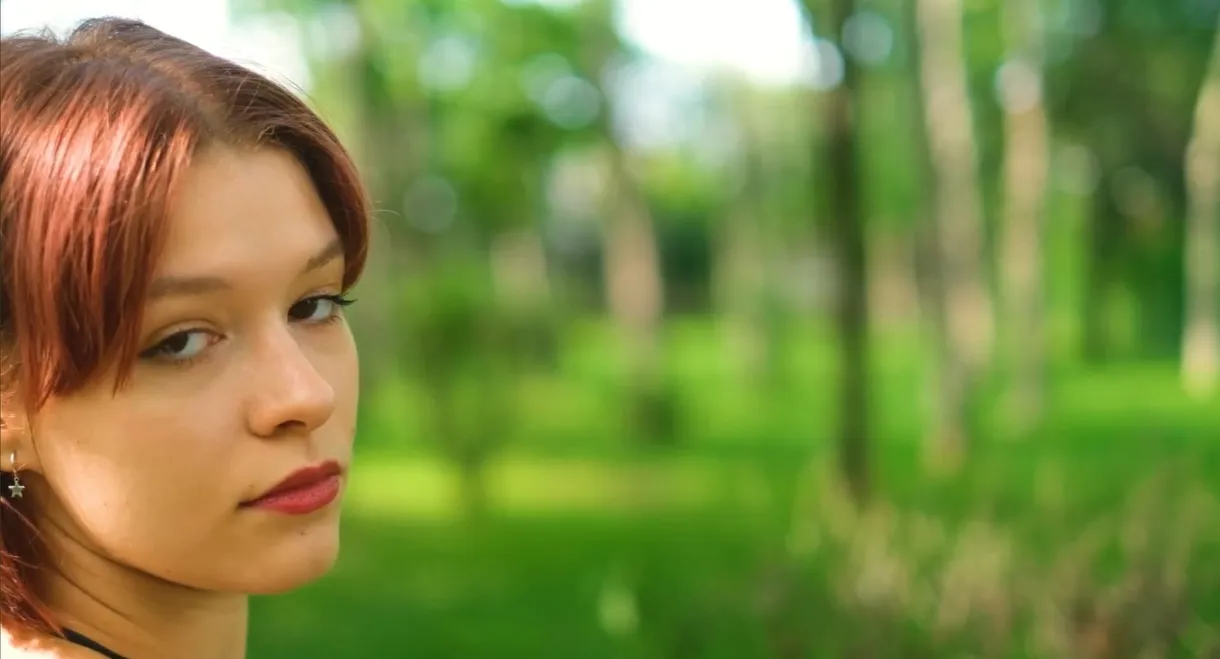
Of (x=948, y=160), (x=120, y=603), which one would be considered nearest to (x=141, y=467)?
(x=120, y=603)

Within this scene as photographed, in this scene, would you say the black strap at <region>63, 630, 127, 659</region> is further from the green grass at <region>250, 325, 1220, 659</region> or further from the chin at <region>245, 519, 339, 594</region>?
the green grass at <region>250, 325, 1220, 659</region>

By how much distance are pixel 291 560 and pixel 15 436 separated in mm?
270

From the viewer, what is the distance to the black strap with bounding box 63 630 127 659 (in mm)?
1066

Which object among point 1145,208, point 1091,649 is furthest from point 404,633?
point 1145,208

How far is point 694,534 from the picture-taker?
15.7 feet

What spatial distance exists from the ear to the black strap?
16 cm

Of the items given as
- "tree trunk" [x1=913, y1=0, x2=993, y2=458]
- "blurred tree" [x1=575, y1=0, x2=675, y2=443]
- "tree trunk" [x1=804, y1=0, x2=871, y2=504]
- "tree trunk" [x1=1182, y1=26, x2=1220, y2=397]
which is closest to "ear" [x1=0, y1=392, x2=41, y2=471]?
"tree trunk" [x1=804, y1=0, x2=871, y2=504]

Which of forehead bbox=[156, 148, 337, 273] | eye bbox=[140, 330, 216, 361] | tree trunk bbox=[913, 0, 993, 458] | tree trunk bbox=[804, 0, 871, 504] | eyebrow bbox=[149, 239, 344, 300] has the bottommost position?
eye bbox=[140, 330, 216, 361]

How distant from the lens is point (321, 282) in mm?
1089

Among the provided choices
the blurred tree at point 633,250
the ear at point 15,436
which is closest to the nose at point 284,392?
the ear at point 15,436

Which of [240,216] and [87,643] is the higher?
[240,216]

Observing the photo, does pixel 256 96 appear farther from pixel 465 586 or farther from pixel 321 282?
pixel 465 586

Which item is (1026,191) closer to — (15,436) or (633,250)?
(633,250)

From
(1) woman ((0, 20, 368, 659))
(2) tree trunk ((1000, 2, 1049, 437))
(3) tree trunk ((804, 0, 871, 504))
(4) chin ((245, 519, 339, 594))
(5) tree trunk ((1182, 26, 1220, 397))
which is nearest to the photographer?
(1) woman ((0, 20, 368, 659))
